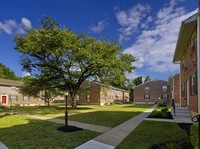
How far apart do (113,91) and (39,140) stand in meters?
43.8

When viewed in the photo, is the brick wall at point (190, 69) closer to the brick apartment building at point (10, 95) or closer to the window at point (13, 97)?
the brick apartment building at point (10, 95)

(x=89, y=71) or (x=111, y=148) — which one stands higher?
(x=89, y=71)

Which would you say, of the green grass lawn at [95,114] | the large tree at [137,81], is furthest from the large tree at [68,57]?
the large tree at [137,81]

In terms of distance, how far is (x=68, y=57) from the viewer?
21078mm

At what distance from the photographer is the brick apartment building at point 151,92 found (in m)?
49.2

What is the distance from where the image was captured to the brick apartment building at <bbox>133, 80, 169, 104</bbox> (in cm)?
4918

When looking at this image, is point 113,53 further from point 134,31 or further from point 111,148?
point 111,148

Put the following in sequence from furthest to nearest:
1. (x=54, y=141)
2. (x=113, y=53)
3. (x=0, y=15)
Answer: (x=113, y=53)
(x=0, y=15)
(x=54, y=141)

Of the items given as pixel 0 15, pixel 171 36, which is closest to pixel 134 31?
pixel 171 36

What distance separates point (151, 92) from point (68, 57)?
116ft

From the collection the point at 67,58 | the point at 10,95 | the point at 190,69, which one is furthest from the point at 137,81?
the point at 190,69

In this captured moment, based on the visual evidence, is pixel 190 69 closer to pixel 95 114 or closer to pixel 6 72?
pixel 95 114

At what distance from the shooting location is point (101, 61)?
63.6ft

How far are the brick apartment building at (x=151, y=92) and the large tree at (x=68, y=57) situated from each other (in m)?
29.4
